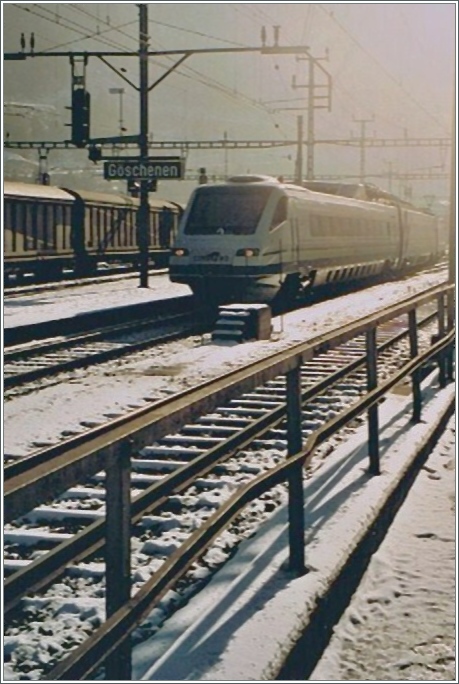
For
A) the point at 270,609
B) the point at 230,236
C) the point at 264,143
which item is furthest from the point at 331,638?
the point at 264,143

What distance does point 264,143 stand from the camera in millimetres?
44562

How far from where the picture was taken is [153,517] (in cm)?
541

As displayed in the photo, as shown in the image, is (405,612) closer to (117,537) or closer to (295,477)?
(295,477)

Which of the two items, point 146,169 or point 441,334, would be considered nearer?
point 441,334

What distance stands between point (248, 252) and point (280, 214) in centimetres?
131

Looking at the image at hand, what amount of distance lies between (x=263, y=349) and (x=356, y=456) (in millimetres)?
6994

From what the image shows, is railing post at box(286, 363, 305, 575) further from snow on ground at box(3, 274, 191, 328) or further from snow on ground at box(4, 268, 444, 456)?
snow on ground at box(3, 274, 191, 328)

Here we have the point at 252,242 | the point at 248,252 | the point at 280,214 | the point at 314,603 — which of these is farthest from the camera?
the point at 280,214

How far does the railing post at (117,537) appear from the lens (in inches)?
106

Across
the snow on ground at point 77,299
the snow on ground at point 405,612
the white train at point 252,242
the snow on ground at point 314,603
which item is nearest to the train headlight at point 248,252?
the white train at point 252,242

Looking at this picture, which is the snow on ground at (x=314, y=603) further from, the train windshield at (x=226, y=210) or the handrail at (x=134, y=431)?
the train windshield at (x=226, y=210)

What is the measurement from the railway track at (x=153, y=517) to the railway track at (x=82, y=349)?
3.17 metres

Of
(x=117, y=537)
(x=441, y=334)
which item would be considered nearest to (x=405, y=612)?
(x=117, y=537)

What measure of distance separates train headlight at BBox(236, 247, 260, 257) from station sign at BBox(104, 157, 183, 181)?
372 cm
